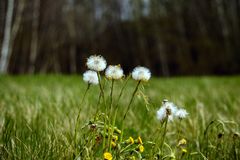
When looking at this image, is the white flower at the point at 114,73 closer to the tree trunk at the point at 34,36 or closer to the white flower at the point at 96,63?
the white flower at the point at 96,63

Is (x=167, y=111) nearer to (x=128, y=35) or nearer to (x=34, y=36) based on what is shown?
(x=34, y=36)

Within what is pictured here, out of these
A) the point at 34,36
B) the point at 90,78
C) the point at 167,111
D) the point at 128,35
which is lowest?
the point at 167,111

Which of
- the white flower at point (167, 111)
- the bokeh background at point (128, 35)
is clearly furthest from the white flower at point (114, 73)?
the bokeh background at point (128, 35)

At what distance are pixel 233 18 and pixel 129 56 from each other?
900 centimetres

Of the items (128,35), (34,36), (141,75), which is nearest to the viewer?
(141,75)

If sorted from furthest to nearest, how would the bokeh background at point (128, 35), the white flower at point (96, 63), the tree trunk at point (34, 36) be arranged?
the bokeh background at point (128, 35), the tree trunk at point (34, 36), the white flower at point (96, 63)

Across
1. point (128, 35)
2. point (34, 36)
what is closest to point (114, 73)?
point (34, 36)

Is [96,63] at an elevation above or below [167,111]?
above

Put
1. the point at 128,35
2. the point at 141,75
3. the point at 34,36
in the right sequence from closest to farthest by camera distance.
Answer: the point at 141,75 < the point at 34,36 < the point at 128,35

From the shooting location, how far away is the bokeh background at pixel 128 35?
1988 centimetres

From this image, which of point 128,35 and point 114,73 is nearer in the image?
point 114,73

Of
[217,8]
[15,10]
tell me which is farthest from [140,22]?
[15,10]

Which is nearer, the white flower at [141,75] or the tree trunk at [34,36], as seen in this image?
the white flower at [141,75]

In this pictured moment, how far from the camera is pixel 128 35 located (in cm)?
2866
